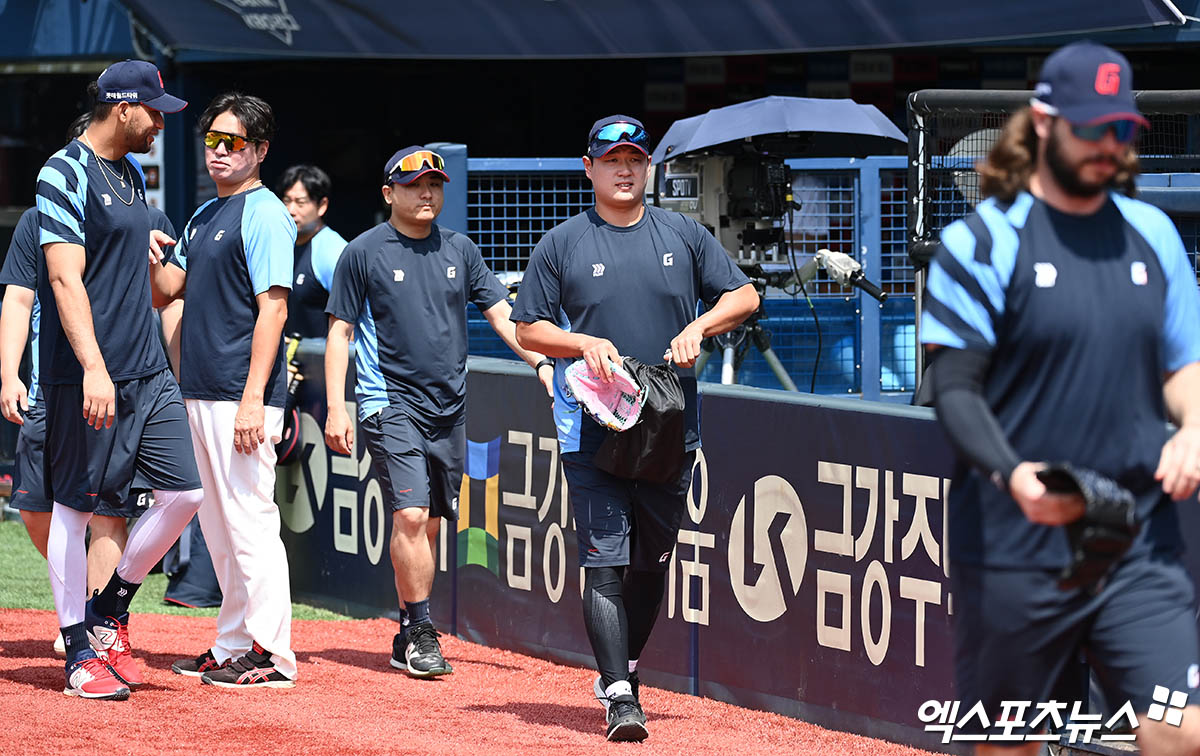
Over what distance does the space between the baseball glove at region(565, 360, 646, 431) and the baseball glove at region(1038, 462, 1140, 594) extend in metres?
2.17

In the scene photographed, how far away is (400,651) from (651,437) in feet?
6.30

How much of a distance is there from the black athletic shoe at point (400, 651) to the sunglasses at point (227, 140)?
77.5 inches

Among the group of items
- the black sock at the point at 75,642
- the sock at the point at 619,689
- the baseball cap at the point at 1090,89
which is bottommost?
the sock at the point at 619,689

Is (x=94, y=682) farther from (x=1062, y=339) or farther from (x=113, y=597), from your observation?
(x=1062, y=339)

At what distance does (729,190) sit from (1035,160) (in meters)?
5.74

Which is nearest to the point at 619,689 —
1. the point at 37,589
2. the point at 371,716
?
the point at 371,716

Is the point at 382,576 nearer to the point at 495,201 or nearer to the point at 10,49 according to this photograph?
the point at 495,201

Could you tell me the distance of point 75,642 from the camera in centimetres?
579

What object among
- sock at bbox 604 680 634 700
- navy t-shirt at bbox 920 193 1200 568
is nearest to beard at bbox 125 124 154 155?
sock at bbox 604 680 634 700

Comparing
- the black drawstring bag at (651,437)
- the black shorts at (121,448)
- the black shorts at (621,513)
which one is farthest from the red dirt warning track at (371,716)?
the black drawstring bag at (651,437)

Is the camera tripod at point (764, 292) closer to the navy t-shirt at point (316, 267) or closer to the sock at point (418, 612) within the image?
the navy t-shirt at point (316, 267)

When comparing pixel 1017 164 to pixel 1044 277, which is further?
pixel 1017 164

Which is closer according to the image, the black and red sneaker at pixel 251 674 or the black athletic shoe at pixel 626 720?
the black athletic shoe at pixel 626 720

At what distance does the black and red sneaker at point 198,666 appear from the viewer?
6219 mm
